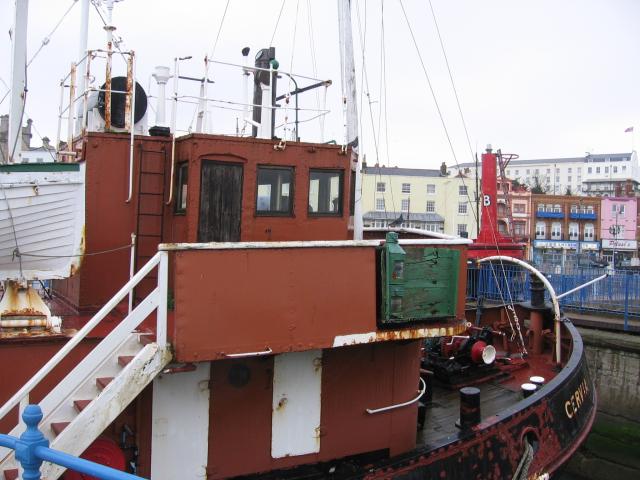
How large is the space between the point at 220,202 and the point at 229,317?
175 cm

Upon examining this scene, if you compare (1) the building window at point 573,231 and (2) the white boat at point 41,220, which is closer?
(2) the white boat at point 41,220

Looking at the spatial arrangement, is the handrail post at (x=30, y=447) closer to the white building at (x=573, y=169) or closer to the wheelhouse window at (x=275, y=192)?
the wheelhouse window at (x=275, y=192)

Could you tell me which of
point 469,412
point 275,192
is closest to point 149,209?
point 275,192

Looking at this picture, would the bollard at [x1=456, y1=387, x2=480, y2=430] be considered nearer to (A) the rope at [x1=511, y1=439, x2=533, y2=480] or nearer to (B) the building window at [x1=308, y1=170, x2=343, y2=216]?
(A) the rope at [x1=511, y1=439, x2=533, y2=480]

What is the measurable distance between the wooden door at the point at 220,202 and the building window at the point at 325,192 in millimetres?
895

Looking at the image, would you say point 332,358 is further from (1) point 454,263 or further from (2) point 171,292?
(2) point 171,292

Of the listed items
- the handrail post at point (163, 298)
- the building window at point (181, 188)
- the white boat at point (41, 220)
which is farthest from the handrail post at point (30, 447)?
the building window at point (181, 188)

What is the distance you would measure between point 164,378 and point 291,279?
154 cm

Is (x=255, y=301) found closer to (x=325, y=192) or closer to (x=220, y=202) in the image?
(x=220, y=202)

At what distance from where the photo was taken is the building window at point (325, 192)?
6.65m

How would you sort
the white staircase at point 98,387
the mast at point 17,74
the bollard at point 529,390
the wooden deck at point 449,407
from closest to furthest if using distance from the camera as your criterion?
1. the white staircase at point 98,387
2. the mast at point 17,74
3. the wooden deck at point 449,407
4. the bollard at point 529,390

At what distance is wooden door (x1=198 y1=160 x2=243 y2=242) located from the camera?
20.2 ft

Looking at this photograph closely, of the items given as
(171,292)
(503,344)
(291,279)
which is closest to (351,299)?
(291,279)

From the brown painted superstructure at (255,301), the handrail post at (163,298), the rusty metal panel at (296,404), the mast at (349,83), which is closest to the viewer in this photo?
the handrail post at (163,298)
